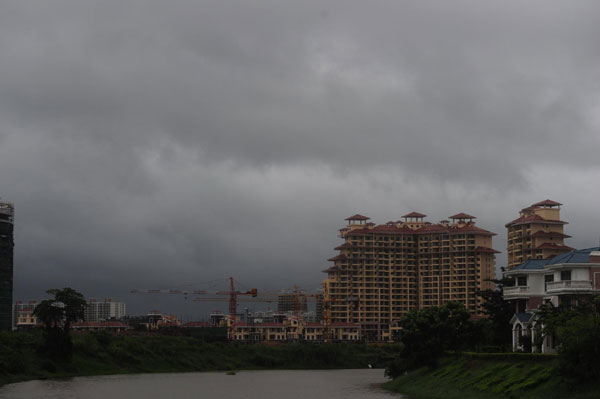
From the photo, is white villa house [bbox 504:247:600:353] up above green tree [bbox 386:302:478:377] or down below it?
above

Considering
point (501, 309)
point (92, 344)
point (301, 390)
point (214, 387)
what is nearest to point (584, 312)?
point (501, 309)

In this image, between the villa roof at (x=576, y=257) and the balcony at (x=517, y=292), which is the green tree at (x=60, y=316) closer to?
the balcony at (x=517, y=292)

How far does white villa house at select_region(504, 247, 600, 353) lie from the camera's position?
6881 cm

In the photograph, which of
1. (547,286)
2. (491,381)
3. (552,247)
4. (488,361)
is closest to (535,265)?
(547,286)

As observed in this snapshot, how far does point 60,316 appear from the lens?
108750 millimetres

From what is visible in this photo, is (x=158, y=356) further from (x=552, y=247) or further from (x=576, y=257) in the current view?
(x=552, y=247)

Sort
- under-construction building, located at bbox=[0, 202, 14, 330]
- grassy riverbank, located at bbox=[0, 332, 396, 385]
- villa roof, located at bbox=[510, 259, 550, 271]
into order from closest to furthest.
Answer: villa roof, located at bbox=[510, 259, 550, 271]
grassy riverbank, located at bbox=[0, 332, 396, 385]
under-construction building, located at bbox=[0, 202, 14, 330]

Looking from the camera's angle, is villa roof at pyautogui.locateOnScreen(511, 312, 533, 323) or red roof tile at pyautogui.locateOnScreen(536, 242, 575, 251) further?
red roof tile at pyautogui.locateOnScreen(536, 242, 575, 251)

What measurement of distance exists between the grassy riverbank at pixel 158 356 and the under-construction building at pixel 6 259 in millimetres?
20927

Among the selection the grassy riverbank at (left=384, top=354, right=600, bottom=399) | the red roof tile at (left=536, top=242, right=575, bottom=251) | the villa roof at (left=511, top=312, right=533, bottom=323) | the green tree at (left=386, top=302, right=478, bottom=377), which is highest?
the red roof tile at (left=536, top=242, right=575, bottom=251)

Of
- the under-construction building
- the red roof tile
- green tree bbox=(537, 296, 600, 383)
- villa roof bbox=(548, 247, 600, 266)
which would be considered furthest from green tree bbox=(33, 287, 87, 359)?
the red roof tile

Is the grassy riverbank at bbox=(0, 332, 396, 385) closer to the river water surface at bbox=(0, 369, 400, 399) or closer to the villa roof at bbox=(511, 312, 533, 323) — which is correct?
the river water surface at bbox=(0, 369, 400, 399)

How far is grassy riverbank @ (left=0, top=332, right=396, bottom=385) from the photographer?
105m

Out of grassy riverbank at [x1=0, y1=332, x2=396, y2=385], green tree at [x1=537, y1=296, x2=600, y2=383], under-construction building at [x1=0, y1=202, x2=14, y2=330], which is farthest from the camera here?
under-construction building at [x1=0, y1=202, x2=14, y2=330]
